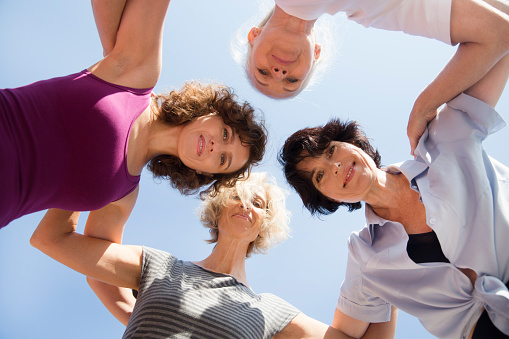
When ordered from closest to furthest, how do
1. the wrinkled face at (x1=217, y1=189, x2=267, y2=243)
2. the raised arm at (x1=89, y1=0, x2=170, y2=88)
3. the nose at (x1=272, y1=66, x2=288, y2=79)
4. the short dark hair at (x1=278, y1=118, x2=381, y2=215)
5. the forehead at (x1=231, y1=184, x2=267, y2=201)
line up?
the raised arm at (x1=89, y1=0, x2=170, y2=88) < the nose at (x1=272, y1=66, x2=288, y2=79) < the short dark hair at (x1=278, y1=118, x2=381, y2=215) < the wrinkled face at (x1=217, y1=189, x2=267, y2=243) < the forehead at (x1=231, y1=184, x2=267, y2=201)

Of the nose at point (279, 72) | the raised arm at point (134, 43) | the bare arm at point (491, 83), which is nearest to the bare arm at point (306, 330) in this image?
the nose at point (279, 72)

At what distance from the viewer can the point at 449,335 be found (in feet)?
9.83

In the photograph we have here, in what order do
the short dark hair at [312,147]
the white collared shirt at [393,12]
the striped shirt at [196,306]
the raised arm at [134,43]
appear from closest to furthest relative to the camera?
the raised arm at [134,43] < the white collared shirt at [393,12] < the striped shirt at [196,306] < the short dark hair at [312,147]

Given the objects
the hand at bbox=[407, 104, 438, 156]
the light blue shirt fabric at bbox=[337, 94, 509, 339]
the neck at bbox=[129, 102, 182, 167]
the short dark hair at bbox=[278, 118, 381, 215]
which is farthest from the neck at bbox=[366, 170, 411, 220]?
the neck at bbox=[129, 102, 182, 167]

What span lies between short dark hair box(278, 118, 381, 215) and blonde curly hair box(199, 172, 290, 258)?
501mm

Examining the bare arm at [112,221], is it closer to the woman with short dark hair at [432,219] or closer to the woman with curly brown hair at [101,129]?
the woman with curly brown hair at [101,129]

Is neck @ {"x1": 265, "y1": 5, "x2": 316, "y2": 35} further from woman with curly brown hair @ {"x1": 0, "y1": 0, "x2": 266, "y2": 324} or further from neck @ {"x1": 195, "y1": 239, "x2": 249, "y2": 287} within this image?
neck @ {"x1": 195, "y1": 239, "x2": 249, "y2": 287}

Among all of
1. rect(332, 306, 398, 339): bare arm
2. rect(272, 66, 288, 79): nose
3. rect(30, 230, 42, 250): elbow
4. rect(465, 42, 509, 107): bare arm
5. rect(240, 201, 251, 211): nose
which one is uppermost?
rect(272, 66, 288, 79): nose

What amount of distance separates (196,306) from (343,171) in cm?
169

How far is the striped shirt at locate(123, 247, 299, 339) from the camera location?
114 inches

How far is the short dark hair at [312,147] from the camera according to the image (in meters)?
3.65

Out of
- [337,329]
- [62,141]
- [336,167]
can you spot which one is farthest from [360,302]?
[62,141]

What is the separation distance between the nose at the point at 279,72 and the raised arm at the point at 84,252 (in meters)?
1.98

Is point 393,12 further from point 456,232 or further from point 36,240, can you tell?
point 36,240
